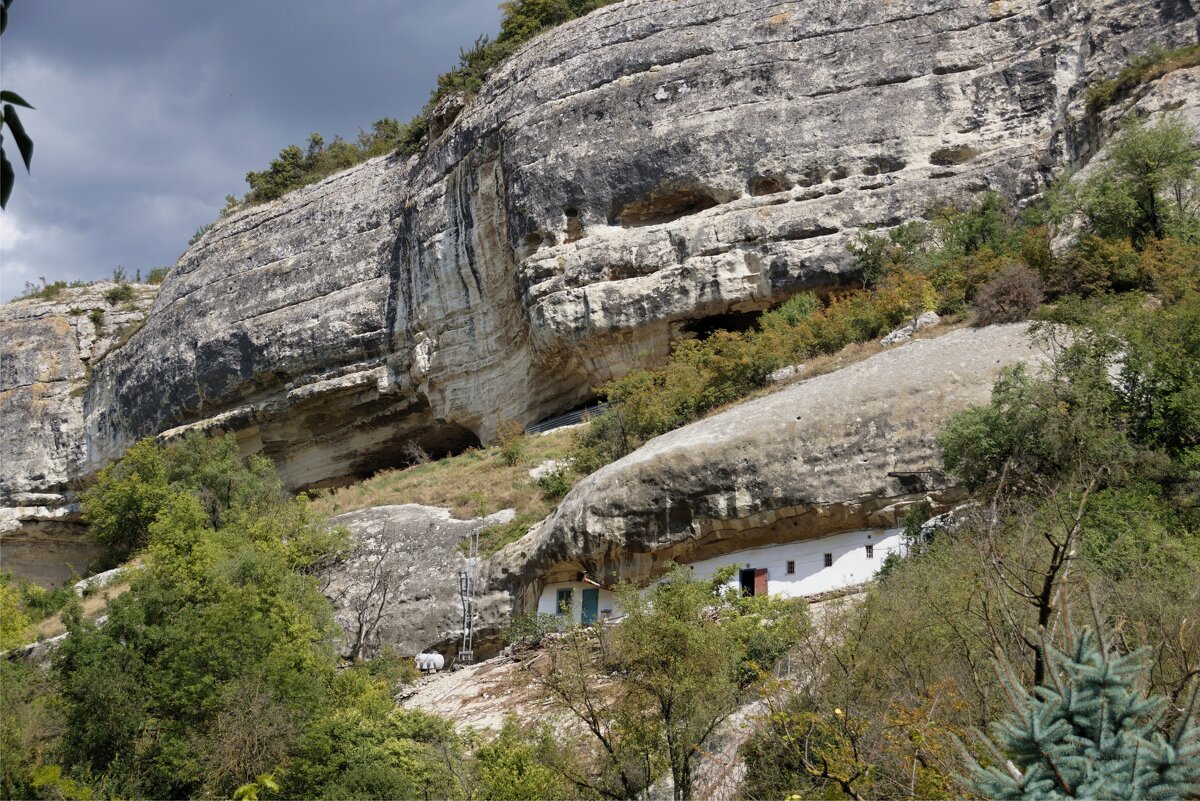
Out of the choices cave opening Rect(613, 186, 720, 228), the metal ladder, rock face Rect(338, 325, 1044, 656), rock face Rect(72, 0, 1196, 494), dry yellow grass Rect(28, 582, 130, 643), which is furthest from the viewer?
cave opening Rect(613, 186, 720, 228)

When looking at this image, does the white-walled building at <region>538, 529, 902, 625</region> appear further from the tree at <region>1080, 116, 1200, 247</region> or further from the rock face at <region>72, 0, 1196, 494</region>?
the rock face at <region>72, 0, 1196, 494</region>

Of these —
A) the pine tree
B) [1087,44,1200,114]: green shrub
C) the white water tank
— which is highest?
[1087,44,1200,114]: green shrub

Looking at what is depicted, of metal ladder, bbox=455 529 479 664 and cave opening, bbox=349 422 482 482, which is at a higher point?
cave opening, bbox=349 422 482 482

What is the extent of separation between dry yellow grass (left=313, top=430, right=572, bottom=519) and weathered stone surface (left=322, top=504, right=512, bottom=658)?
758 millimetres

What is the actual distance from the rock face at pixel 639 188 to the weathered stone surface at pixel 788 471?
284 inches

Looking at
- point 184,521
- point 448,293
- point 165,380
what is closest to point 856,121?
point 448,293

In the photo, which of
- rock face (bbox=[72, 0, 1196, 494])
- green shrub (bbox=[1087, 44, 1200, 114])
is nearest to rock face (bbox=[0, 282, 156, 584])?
rock face (bbox=[72, 0, 1196, 494])

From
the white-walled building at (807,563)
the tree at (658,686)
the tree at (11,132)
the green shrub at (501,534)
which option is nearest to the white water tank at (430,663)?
the green shrub at (501,534)

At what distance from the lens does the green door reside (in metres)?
19.1

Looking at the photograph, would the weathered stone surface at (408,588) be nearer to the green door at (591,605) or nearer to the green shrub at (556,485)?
the green shrub at (556,485)

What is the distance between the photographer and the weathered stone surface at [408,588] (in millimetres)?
19891

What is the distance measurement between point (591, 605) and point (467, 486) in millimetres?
6863

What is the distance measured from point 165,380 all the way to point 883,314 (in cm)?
2223

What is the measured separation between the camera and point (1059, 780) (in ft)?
19.3
